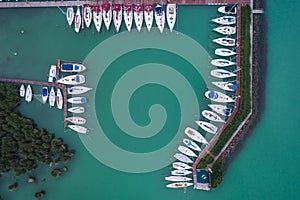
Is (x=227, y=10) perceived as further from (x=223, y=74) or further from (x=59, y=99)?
(x=59, y=99)

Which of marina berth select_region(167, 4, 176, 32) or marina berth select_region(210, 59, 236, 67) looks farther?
marina berth select_region(167, 4, 176, 32)

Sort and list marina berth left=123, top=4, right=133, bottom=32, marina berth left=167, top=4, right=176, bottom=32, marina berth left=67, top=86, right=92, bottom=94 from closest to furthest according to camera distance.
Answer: marina berth left=167, top=4, right=176, bottom=32 → marina berth left=123, top=4, right=133, bottom=32 → marina berth left=67, top=86, right=92, bottom=94

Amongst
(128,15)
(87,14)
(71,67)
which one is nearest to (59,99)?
(71,67)

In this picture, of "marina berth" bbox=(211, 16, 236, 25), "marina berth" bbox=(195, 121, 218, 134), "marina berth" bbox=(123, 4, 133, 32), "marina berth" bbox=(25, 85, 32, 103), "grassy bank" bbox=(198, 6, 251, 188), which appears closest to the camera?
"grassy bank" bbox=(198, 6, 251, 188)

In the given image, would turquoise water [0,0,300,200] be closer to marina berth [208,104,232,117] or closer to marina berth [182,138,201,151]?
marina berth [208,104,232,117]

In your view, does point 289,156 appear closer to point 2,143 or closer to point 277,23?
point 277,23

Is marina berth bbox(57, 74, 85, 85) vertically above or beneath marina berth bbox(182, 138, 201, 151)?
above

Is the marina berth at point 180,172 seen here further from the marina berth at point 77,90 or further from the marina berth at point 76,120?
the marina berth at point 77,90

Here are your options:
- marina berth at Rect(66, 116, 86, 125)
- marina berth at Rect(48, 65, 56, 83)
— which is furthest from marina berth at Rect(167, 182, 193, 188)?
marina berth at Rect(48, 65, 56, 83)
